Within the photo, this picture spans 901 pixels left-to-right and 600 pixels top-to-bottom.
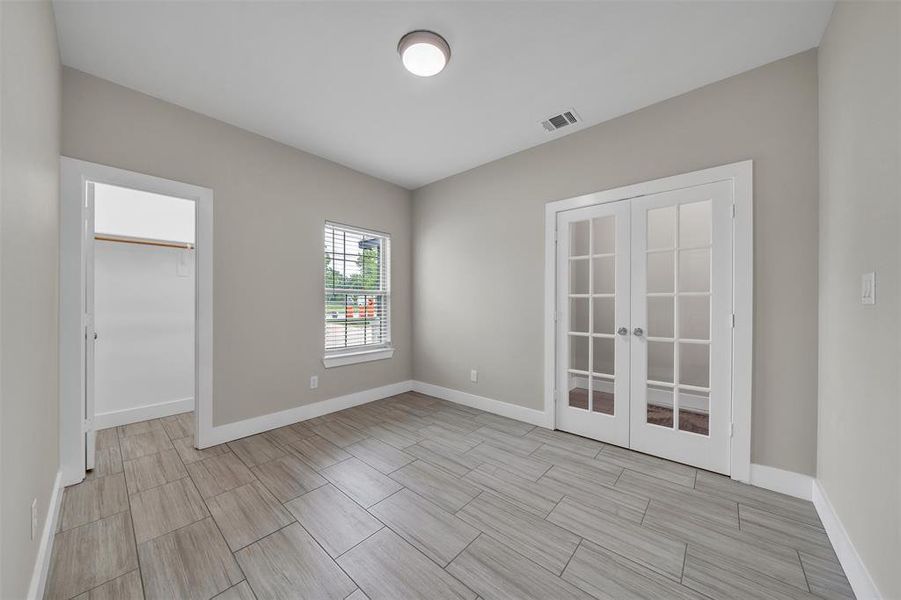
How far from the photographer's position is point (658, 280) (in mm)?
2602

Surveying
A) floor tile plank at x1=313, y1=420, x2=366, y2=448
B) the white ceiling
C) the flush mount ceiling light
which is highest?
the white ceiling

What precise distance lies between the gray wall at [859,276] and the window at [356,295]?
148 inches

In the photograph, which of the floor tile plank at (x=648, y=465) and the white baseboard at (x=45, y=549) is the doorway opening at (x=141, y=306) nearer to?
the white baseboard at (x=45, y=549)

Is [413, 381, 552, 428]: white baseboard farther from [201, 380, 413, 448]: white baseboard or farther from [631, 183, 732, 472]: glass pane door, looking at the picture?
[631, 183, 732, 472]: glass pane door

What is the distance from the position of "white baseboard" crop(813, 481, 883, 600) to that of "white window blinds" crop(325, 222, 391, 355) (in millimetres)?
3825

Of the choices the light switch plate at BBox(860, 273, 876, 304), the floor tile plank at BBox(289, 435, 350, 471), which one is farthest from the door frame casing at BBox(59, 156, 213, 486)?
the light switch plate at BBox(860, 273, 876, 304)

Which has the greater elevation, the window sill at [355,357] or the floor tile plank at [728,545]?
the window sill at [355,357]

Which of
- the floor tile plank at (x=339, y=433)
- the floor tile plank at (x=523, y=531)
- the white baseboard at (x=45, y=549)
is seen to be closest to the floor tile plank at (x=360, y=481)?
the floor tile plank at (x=339, y=433)

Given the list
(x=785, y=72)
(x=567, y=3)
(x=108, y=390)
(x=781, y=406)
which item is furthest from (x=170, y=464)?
(x=785, y=72)

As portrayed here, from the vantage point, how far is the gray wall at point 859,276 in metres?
1.21

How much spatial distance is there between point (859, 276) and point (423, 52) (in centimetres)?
250

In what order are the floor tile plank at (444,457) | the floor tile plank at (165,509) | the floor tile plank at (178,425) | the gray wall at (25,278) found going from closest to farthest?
the gray wall at (25,278) < the floor tile plank at (165,509) < the floor tile plank at (444,457) < the floor tile plank at (178,425)

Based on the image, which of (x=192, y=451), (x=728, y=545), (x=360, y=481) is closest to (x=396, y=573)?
(x=360, y=481)

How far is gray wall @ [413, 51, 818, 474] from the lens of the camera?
81.0 inches
